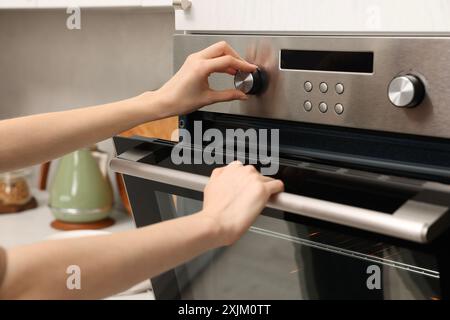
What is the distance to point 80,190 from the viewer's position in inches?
61.7

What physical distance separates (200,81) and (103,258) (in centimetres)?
33

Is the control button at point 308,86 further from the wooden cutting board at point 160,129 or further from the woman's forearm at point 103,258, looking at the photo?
the wooden cutting board at point 160,129

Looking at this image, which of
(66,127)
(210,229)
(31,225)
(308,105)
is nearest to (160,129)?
(31,225)

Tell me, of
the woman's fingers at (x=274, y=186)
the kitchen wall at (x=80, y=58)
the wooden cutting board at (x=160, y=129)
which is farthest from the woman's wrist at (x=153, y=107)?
the kitchen wall at (x=80, y=58)

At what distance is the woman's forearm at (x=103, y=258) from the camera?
1.63 feet

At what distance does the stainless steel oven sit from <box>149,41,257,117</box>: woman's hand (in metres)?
0.02

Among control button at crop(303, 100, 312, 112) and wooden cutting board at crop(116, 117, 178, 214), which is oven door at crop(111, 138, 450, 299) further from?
wooden cutting board at crop(116, 117, 178, 214)

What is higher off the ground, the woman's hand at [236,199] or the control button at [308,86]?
the control button at [308,86]

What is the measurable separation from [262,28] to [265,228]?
253 mm

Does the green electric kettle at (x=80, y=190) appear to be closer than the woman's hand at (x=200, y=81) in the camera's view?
No

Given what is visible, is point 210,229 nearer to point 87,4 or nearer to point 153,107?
point 153,107
